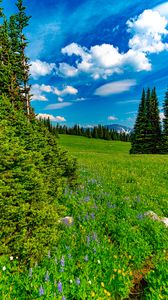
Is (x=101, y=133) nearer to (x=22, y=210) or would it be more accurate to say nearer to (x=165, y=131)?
(x=165, y=131)

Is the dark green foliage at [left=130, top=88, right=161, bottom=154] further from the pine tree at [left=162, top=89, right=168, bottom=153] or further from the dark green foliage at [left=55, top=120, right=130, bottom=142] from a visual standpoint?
the dark green foliage at [left=55, top=120, right=130, bottom=142]

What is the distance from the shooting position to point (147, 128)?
179 ft

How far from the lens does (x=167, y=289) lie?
5.15m

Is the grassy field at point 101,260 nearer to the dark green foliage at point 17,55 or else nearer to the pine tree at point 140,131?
the dark green foliage at point 17,55

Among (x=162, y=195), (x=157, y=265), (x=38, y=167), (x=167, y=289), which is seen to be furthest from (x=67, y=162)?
(x=167, y=289)

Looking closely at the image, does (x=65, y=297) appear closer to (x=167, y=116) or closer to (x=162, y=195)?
(x=162, y=195)

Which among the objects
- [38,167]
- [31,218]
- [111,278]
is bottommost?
[111,278]

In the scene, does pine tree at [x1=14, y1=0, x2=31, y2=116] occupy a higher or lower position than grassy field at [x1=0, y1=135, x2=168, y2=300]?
higher

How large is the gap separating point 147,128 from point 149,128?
445 mm

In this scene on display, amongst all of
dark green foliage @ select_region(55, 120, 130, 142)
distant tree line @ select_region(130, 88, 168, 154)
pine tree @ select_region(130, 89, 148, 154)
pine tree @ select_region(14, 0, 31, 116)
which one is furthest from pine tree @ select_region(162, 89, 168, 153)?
dark green foliage @ select_region(55, 120, 130, 142)

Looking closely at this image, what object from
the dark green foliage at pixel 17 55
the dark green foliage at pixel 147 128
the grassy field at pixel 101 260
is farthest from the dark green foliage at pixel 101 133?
the grassy field at pixel 101 260

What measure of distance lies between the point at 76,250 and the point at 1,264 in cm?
210

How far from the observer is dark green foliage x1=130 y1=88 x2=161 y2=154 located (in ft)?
179

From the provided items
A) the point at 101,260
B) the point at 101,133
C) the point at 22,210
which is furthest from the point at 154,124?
the point at 101,133
